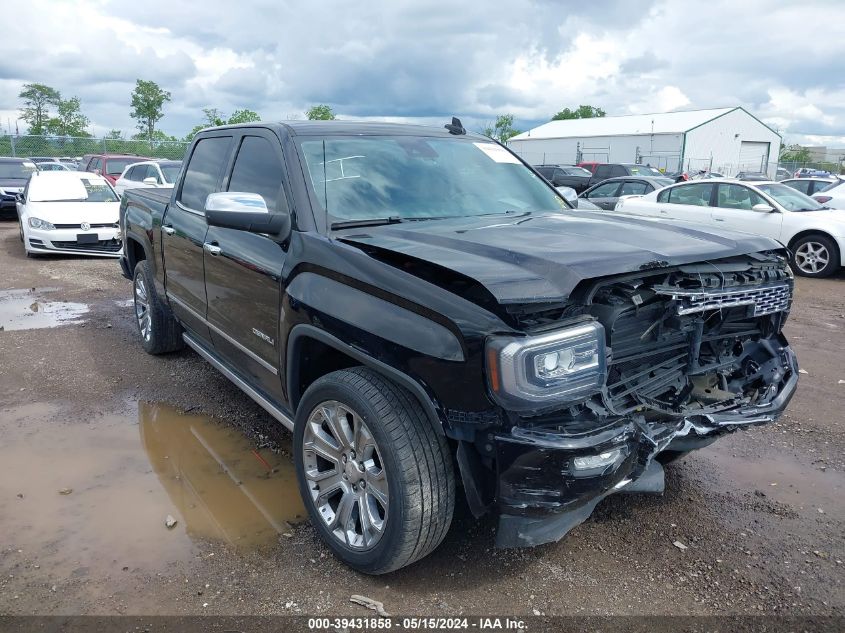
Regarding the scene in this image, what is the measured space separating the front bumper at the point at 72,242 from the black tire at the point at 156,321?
18.3ft

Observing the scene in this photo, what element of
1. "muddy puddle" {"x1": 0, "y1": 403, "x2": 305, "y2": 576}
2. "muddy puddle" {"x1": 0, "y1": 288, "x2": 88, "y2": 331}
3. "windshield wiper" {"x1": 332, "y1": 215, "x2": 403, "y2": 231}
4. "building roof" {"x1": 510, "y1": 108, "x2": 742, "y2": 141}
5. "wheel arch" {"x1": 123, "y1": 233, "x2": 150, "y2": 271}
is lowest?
"muddy puddle" {"x1": 0, "y1": 403, "x2": 305, "y2": 576}

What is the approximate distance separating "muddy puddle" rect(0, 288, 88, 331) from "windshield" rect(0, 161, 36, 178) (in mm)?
10822

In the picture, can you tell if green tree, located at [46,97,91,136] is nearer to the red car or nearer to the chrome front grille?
the red car

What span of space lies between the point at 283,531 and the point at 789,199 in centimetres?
1089

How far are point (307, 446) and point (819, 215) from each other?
10.3 meters

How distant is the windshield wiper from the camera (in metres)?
3.17

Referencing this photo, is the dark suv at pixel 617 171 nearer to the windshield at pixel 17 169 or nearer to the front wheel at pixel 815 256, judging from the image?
the front wheel at pixel 815 256

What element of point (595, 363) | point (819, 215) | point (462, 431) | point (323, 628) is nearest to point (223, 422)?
point (323, 628)

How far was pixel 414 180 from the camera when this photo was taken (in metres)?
3.61

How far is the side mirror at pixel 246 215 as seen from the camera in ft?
10.2

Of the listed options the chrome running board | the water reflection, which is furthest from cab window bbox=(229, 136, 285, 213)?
the water reflection

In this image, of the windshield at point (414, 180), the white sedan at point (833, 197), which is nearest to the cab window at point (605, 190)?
the white sedan at point (833, 197)

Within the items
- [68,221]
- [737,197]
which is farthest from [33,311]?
[737,197]

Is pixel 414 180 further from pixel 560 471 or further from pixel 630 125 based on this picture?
pixel 630 125
